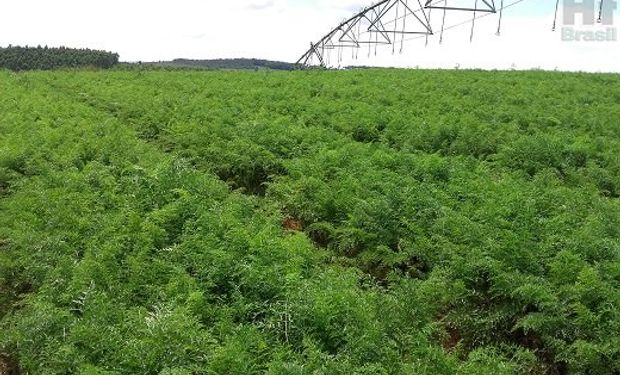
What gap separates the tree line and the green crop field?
236 feet

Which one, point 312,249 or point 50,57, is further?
point 50,57

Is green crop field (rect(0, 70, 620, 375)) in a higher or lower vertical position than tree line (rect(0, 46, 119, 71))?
lower

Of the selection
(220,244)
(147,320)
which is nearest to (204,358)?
(147,320)

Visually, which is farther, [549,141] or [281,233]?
[549,141]

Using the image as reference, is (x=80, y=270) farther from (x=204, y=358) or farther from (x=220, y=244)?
(x=204, y=358)

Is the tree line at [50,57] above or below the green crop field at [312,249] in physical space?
above

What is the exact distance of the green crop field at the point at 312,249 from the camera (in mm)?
6758

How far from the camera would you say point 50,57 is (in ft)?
295

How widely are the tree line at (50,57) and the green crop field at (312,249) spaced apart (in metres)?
71.9

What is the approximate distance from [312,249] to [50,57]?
3607 inches

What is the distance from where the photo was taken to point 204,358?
21.1ft

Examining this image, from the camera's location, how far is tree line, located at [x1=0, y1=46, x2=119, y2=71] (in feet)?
272

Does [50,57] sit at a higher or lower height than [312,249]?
higher

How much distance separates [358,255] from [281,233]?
140 centimetres
